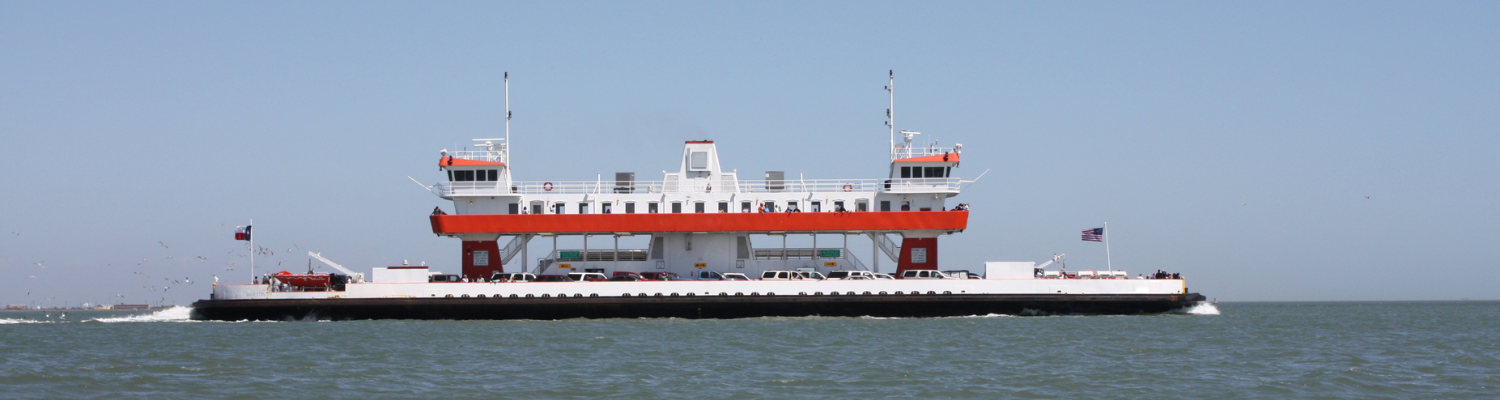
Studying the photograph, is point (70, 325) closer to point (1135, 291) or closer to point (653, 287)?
point (653, 287)

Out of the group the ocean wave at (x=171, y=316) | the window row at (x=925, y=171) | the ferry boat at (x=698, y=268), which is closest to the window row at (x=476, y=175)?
the ferry boat at (x=698, y=268)

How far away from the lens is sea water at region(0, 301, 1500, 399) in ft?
62.1

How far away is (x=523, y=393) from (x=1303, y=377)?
41.5ft

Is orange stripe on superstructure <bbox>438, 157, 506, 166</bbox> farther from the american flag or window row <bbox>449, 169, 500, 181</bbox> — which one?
the american flag

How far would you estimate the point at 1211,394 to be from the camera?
60.2ft

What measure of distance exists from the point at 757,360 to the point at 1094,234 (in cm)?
1677

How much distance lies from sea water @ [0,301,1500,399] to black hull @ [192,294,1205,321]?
70 centimetres

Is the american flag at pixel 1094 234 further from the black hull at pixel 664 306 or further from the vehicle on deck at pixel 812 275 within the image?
the vehicle on deck at pixel 812 275

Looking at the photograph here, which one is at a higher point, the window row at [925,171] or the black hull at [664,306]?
the window row at [925,171]

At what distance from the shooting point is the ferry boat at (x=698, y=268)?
Result: 111ft

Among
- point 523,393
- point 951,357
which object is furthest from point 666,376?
point 951,357

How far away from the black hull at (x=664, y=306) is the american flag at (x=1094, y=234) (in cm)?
237

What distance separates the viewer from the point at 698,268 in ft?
122

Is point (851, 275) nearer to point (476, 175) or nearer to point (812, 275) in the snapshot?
point (812, 275)
